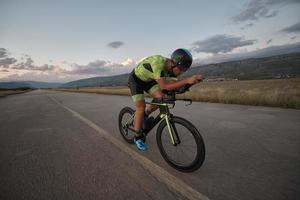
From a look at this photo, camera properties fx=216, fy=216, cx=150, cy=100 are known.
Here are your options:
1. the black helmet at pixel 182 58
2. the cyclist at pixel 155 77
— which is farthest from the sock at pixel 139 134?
the black helmet at pixel 182 58

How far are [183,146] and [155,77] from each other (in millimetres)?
1153

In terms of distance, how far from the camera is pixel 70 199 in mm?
2471

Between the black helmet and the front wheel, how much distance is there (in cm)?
84

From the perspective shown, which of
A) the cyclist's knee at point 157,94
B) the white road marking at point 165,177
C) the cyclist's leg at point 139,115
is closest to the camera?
the white road marking at point 165,177

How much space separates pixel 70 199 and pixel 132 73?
8.65 feet

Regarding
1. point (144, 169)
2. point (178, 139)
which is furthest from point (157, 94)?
point (144, 169)

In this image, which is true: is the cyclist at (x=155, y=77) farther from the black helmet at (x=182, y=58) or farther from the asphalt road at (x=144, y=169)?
the asphalt road at (x=144, y=169)

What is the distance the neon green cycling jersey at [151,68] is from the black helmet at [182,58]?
7.5 inches

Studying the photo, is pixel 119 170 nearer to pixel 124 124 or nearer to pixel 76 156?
pixel 76 156

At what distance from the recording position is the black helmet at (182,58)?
3379 mm

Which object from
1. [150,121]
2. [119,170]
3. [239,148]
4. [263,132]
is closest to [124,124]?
[150,121]

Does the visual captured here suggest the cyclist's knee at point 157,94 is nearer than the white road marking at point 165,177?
No

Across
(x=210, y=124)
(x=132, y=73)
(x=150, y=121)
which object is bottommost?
(x=210, y=124)

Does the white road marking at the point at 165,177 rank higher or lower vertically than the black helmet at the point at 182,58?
lower
